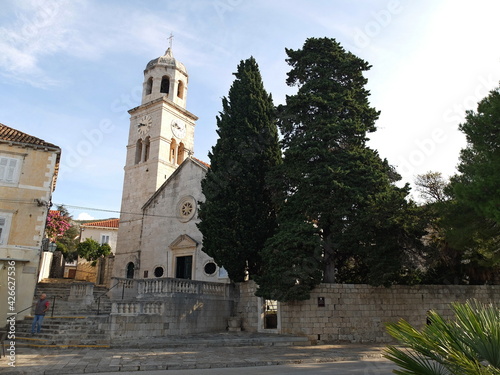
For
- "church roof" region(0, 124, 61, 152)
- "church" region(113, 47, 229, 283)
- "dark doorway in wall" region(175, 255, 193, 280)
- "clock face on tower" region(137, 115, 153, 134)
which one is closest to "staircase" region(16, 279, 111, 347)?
"dark doorway in wall" region(175, 255, 193, 280)

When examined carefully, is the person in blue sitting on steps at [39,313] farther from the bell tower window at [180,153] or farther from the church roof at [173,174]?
the bell tower window at [180,153]

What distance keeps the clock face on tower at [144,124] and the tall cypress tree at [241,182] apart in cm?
1140

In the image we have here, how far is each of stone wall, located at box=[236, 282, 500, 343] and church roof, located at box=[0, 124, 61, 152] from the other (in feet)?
38.3

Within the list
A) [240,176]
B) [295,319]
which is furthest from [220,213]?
[295,319]

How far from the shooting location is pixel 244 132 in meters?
19.4

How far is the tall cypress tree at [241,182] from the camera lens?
18.0 meters

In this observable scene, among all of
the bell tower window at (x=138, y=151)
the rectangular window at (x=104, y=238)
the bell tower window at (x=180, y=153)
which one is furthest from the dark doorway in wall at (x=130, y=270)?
the rectangular window at (x=104, y=238)

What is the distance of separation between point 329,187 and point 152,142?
1759 centimetres

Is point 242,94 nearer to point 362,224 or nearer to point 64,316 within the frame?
point 362,224

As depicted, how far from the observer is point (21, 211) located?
1717 cm

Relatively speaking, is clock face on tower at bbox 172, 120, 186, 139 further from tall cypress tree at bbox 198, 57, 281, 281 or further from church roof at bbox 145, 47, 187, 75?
tall cypress tree at bbox 198, 57, 281, 281

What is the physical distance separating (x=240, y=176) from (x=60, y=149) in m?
8.97

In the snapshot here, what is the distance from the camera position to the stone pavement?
9.27 meters

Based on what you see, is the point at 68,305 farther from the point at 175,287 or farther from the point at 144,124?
the point at 144,124
